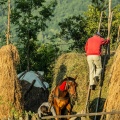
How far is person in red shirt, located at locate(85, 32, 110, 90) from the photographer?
14.4 metres

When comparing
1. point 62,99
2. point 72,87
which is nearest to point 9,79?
point 62,99

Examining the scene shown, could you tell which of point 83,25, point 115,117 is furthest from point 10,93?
point 83,25

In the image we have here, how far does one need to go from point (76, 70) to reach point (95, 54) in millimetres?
3634

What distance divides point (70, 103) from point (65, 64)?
525 cm

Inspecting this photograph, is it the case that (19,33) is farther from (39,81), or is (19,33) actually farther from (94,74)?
(94,74)

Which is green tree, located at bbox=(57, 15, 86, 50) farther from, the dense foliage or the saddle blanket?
the saddle blanket

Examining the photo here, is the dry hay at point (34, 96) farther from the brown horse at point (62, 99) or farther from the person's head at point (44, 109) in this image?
the brown horse at point (62, 99)

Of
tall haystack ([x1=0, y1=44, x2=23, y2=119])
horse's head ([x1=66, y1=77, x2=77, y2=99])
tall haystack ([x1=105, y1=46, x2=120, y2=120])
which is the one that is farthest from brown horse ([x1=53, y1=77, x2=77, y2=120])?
tall haystack ([x1=0, y1=44, x2=23, y2=119])

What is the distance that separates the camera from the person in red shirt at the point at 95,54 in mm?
14383

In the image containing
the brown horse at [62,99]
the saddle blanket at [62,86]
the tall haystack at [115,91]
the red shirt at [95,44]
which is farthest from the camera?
the red shirt at [95,44]

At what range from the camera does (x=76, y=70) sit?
59.6ft

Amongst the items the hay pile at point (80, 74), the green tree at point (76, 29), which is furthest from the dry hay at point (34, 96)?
the green tree at point (76, 29)

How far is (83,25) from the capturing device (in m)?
34.5

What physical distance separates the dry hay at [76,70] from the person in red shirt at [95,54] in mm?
2646
